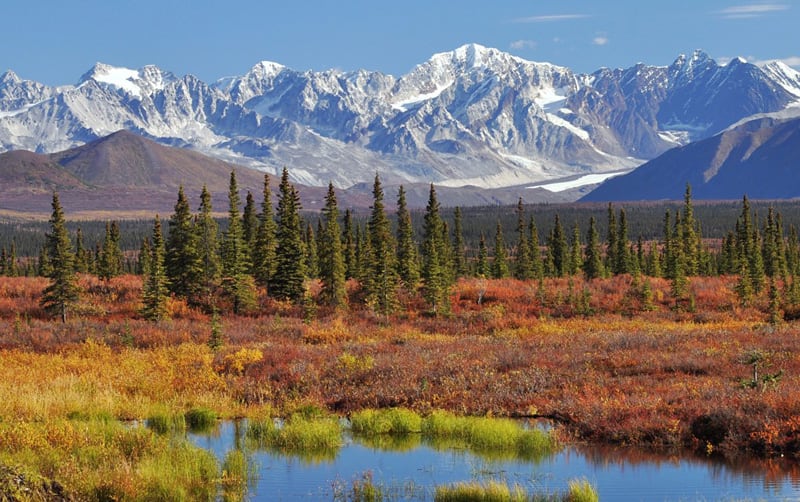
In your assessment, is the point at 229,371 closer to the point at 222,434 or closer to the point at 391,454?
the point at 222,434

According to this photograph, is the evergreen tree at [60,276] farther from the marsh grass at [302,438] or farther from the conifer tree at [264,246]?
the marsh grass at [302,438]

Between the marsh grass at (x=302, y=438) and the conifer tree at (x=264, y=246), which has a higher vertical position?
the conifer tree at (x=264, y=246)

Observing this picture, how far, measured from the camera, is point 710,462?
18516 mm

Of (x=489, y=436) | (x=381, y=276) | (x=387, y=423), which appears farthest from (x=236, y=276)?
(x=489, y=436)

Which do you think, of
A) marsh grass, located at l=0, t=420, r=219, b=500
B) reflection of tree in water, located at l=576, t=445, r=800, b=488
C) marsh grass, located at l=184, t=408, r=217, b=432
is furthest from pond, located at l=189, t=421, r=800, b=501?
marsh grass, located at l=184, t=408, r=217, b=432

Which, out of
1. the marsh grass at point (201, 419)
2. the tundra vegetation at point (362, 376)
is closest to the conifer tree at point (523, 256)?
the tundra vegetation at point (362, 376)

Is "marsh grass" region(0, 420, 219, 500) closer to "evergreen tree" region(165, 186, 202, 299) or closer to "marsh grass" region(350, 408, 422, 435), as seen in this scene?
"marsh grass" region(350, 408, 422, 435)

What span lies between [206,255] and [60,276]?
10861 mm

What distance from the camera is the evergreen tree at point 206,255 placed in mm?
62031

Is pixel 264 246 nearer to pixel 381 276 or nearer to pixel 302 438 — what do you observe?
pixel 381 276

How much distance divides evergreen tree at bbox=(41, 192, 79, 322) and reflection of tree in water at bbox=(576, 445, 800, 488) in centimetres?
4192

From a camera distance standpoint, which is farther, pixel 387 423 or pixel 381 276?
pixel 381 276

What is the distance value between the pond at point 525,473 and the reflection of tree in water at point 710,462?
2cm

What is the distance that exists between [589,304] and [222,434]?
40.9 metres
